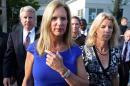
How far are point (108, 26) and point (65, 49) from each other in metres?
1.36

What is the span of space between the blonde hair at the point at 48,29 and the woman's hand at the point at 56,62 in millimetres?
176

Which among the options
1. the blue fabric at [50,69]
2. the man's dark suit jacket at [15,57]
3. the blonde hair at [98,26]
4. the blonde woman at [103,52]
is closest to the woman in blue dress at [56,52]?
the blue fabric at [50,69]

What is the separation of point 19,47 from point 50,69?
2.68m

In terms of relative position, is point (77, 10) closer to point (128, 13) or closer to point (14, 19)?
point (128, 13)

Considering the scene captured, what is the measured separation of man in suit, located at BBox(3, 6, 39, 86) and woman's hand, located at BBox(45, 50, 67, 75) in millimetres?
2688

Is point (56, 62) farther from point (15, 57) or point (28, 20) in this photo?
point (15, 57)

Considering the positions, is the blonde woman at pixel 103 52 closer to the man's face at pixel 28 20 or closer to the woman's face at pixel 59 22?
the woman's face at pixel 59 22

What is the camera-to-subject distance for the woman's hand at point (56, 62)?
2.96 metres

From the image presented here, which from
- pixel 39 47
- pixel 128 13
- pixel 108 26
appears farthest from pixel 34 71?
pixel 128 13

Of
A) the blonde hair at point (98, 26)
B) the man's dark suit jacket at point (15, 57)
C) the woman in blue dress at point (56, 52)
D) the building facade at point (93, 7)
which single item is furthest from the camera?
the building facade at point (93, 7)

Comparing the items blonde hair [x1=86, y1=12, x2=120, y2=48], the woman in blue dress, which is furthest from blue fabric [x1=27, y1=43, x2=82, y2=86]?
blonde hair [x1=86, y1=12, x2=120, y2=48]

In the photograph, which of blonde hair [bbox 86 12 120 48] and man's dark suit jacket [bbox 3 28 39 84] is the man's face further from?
blonde hair [bbox 86 12 120 48]

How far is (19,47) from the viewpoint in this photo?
18.7 feet

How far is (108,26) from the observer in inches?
175
